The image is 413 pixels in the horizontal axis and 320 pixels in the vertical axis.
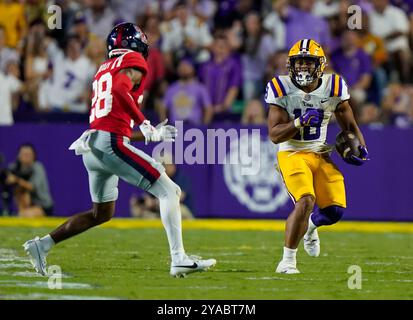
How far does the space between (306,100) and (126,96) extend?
151cm

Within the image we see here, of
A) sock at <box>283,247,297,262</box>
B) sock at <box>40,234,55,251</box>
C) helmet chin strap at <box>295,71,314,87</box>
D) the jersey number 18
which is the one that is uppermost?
helmet chin strap at <box>295,71,314,87</box>

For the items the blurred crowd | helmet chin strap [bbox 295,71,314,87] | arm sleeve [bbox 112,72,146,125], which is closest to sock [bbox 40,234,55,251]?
arm sleeve [bbox 112,72,146,125]

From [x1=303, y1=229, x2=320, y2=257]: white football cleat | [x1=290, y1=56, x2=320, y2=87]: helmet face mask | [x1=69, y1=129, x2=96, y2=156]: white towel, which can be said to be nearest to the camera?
[x1=69, y1=129, x2=96, y2=156]: white towel

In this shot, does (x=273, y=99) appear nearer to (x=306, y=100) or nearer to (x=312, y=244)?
(x=306, y=100)

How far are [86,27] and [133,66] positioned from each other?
6569 mm

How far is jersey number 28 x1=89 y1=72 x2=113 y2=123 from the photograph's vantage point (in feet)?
22.7

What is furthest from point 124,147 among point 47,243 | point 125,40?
point 47,243

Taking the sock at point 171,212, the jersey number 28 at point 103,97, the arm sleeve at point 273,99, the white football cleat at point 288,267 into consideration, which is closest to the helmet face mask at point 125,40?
the jersey number 28 at point 103,97

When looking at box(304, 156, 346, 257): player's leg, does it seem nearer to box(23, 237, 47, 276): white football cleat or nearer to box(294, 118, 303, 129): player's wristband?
box(294, 118, 303, 129): player's wristband

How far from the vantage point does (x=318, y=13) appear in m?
13.2

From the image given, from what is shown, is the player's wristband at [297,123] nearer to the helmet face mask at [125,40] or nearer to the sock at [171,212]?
the sock at [171,212]

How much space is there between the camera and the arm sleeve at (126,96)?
22.4ft

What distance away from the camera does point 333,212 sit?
7.87 m
